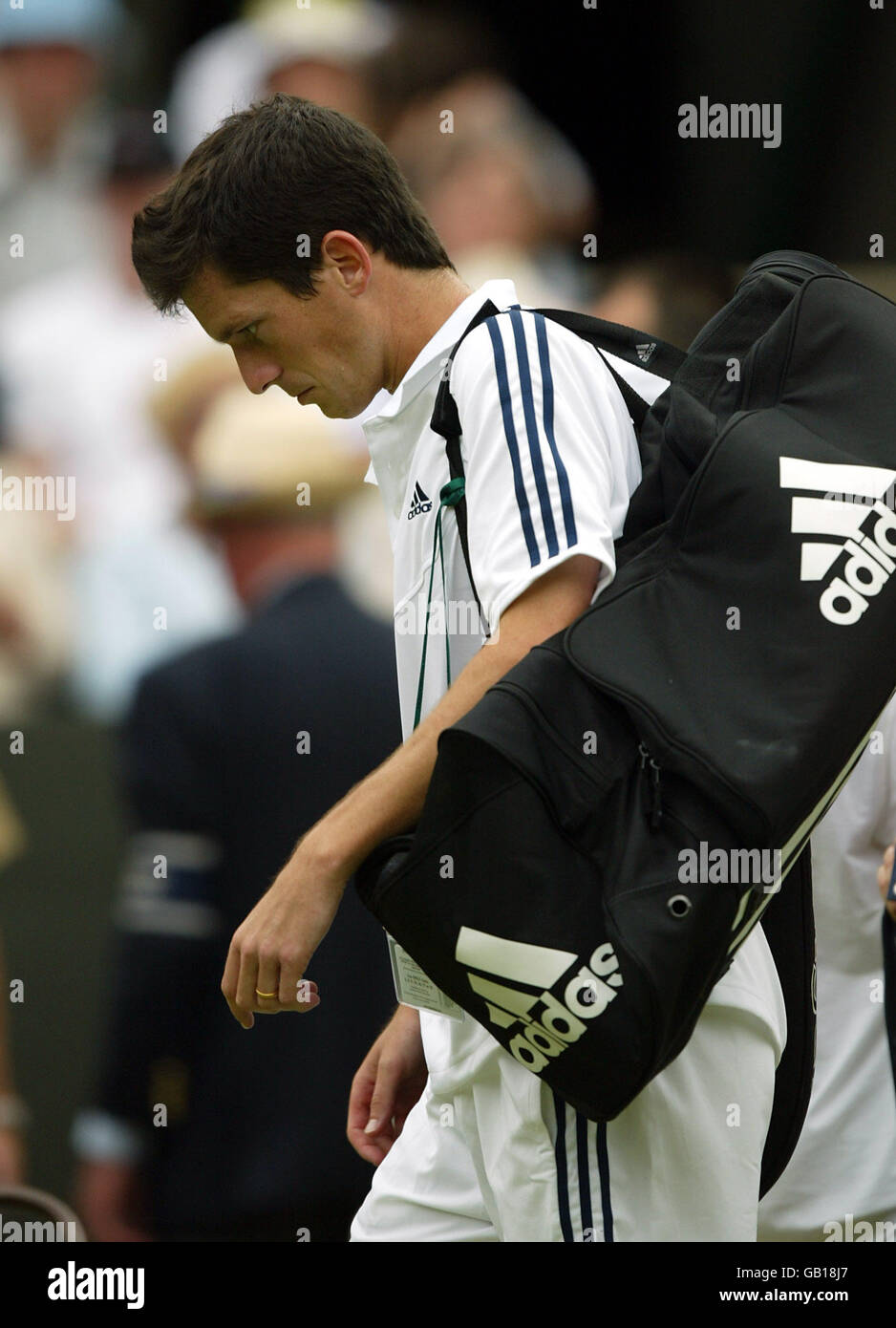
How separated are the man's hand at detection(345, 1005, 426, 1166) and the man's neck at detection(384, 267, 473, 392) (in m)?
0.94

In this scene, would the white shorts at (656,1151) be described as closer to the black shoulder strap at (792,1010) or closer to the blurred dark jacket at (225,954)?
the black shoulder strap at (792,1010)

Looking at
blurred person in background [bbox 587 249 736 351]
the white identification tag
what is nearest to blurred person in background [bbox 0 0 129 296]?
blurred person in background [bbox 587 249 736 351]

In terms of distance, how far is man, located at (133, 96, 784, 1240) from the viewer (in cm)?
213

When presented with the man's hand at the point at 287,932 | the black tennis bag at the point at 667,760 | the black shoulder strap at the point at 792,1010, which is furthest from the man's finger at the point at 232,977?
the black shoulder strap at the point at 792,1010

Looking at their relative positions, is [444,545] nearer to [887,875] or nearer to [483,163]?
[887,875]

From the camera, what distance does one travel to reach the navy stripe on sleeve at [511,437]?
212 cm

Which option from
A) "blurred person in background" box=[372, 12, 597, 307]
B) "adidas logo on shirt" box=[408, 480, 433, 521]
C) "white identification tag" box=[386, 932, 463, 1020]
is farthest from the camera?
"blurred person in background" box=[372, 12, 597, 307]

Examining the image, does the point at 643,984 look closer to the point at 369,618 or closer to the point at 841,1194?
the point at 841,1194

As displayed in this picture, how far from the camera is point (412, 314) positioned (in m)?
2.52

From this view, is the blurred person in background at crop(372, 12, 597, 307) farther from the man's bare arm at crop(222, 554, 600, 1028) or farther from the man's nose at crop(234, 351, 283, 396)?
the man's bare arm at crop(222, 554, 600, 1028)

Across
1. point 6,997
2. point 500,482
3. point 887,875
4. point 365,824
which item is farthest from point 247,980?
point 6,997

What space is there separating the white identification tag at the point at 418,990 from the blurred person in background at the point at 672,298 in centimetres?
191

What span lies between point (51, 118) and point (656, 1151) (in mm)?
4576

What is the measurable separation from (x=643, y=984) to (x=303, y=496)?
170cm
